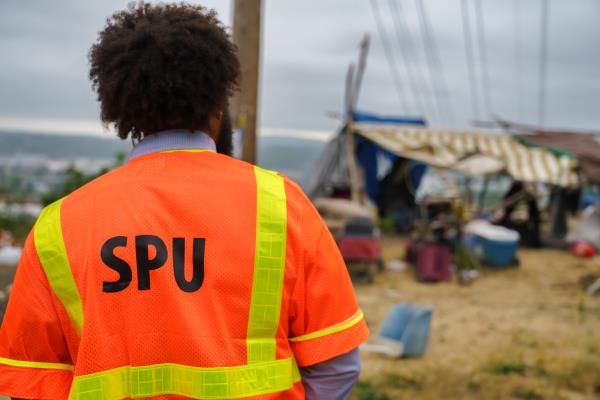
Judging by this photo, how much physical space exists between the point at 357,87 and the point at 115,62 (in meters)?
11.5

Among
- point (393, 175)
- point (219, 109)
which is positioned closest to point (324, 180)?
point (393, 175)

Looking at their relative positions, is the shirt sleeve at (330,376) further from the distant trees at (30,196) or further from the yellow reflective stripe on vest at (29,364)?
the distant trees at (30,196)

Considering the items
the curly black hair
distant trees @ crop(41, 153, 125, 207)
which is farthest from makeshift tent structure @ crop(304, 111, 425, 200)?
the curly black hair

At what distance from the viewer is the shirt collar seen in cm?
147

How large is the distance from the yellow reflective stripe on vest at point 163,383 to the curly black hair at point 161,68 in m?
0.57

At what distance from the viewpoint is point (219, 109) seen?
59.8 inches

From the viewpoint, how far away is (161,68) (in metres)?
1.42

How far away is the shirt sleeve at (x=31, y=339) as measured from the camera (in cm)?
135

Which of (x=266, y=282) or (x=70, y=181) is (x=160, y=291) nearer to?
(x=266, y=282)

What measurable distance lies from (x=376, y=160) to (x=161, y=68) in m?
13.5

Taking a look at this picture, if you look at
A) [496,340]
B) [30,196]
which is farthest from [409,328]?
[30,196]

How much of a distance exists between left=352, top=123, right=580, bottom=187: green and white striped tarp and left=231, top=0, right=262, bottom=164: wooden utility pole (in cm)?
768

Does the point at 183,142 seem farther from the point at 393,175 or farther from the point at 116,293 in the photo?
the point at 393,175

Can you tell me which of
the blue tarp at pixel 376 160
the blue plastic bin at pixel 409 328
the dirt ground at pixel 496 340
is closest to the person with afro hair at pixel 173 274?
the dirt ground at pixel 496 340
